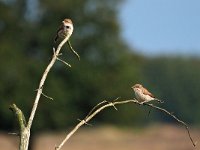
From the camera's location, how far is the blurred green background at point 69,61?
171ft

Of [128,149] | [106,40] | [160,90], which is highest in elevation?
[160,90]

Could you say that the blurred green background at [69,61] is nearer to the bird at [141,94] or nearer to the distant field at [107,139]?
the distant field at [107,139]

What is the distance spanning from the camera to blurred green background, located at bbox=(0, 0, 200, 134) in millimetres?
51969

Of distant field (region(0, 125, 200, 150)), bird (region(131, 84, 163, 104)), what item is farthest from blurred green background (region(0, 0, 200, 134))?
bird (region(131, 84, 163, 104))

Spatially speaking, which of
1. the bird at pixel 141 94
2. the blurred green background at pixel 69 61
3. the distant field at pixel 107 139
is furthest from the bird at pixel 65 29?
the distant field at pixel 107 139

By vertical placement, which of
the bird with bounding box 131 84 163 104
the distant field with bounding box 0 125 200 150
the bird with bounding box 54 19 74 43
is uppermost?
the distant field with bounding box 0 125 200 150

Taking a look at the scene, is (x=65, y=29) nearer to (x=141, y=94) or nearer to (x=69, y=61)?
(x=141, y=94)

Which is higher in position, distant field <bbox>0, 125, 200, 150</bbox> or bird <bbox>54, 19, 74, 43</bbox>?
distant field <bbox>0, 125, 200, 150</bbox>

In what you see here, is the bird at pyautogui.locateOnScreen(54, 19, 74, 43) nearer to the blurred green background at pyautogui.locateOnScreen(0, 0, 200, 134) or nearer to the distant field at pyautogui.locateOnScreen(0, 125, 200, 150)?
the blurred green background at pyautogui.locateOnScreen(0, 0, 200, 134)

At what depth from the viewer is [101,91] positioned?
56.9m

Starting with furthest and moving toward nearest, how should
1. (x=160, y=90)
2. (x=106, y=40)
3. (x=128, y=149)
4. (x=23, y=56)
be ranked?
(x=160, y=90) → (x=106, y=40) → (x=23, y=56) → (x=128, y=149)

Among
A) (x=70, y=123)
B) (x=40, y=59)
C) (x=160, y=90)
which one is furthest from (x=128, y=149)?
(x=160, y=90)

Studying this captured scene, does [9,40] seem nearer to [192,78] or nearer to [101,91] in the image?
[101,91]

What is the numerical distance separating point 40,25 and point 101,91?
19.6 ft
